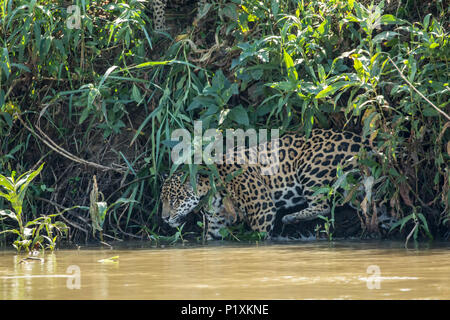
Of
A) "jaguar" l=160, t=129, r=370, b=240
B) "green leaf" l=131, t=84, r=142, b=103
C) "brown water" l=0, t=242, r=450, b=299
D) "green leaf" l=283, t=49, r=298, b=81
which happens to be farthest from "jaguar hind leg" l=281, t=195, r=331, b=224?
"green leaf" l=131, t=84, r=142, b=103

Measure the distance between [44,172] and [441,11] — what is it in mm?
3613

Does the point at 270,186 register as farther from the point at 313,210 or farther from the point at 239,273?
the point at 239,273

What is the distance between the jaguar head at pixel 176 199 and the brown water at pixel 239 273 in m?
0.63

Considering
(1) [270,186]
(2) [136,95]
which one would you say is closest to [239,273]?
(1) [270,186]

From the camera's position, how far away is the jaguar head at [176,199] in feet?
20.3

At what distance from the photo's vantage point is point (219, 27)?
6465mm

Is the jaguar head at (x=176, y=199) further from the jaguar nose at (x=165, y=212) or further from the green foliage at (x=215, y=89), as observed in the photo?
the green foliage at (x=215, y=89)

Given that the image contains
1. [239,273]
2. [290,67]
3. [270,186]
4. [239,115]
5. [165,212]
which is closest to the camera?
[239,273]

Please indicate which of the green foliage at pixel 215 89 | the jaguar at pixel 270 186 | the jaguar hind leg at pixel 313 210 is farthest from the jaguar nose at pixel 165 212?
the jaguar hind leg at pixel 313 210

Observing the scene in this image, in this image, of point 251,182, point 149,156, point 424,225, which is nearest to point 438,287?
point 424,225

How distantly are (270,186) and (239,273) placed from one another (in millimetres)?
2229

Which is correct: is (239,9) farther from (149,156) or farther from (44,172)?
(44,172)

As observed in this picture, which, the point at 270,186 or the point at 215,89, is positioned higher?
the point at 215,89

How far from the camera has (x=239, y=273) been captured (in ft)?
13.6
